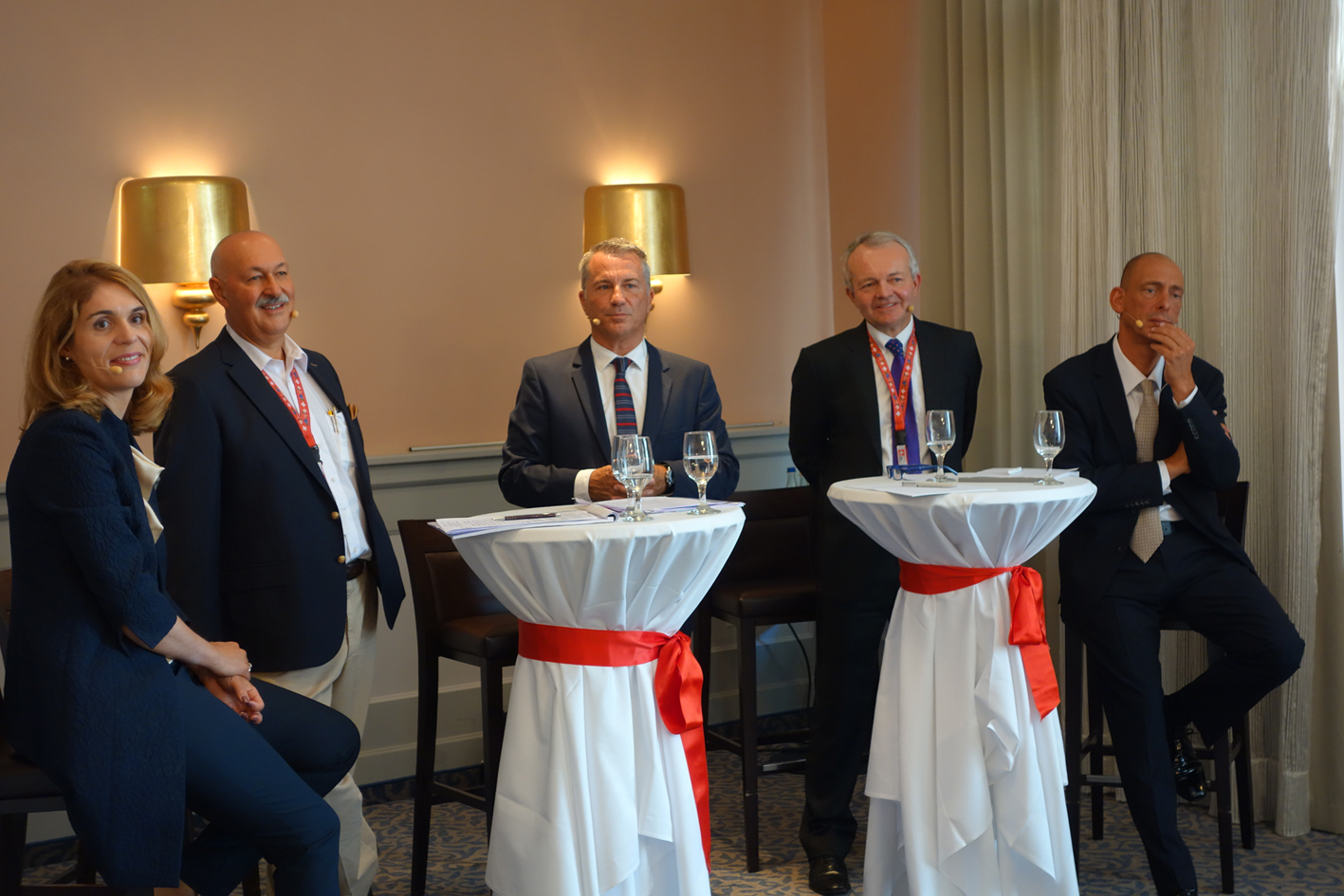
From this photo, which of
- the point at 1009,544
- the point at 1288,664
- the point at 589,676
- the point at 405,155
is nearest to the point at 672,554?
the point at 589,676

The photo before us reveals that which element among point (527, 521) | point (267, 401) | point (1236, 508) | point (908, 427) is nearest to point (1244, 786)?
point (1236, 508)

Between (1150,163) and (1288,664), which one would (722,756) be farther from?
(1150,163)

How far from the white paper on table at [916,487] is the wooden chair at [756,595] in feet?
2.58

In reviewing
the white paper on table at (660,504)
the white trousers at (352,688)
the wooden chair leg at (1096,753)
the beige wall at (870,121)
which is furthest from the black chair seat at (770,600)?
the beige wall at (870,121)

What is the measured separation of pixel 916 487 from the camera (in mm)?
2641

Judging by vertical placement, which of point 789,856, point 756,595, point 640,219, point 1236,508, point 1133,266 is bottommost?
point 789,856

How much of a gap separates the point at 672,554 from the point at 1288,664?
1.88 m

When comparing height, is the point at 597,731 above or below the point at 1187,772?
above

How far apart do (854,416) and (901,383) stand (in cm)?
17

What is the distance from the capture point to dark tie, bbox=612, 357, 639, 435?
3244 millimetres

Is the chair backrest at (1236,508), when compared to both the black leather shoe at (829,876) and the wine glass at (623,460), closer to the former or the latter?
the black leather shoe at (829,876)

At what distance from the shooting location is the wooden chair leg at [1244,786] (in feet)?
10.7

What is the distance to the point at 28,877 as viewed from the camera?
11.4ft

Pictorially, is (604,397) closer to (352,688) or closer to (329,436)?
(329,436)
